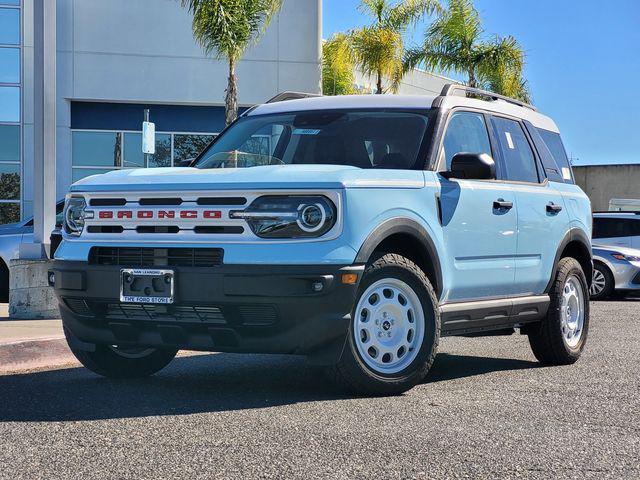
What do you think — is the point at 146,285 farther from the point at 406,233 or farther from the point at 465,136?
the point at 465,136

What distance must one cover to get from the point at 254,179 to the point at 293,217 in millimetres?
332

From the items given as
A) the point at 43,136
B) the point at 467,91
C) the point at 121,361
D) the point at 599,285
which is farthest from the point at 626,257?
the point at 121,361

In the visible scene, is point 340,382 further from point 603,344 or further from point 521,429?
point 603,344

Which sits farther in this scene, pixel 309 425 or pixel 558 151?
pixel 558 151

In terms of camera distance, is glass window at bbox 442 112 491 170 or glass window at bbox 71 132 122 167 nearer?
glass window at bbox 442 112 491 170

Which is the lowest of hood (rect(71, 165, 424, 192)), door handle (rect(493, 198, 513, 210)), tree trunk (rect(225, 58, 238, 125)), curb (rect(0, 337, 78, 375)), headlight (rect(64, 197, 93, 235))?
curb (rect(0, 337, 78, 375))

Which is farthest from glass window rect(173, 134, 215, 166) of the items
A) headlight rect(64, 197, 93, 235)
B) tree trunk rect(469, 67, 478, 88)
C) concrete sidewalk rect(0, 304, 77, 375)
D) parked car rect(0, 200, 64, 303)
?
headlight rect(64, 197, 93, 235)

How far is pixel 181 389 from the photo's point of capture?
20.3 ft

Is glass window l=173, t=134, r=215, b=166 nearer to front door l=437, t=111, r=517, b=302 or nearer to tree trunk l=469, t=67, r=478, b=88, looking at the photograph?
tree trunk l=469, t=67, r=478, b=88

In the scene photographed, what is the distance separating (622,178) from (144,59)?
22.5m

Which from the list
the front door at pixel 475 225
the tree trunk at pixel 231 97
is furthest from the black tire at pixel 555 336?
the tree trunk at pixel 231 97

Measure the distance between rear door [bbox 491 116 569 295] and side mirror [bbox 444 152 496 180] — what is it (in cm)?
79

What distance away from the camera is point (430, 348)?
5.96m

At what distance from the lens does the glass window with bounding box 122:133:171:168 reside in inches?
1007
